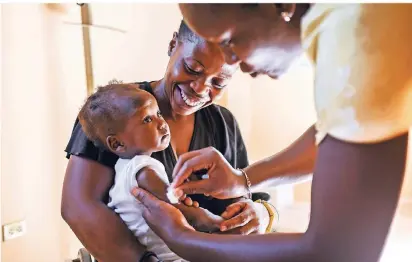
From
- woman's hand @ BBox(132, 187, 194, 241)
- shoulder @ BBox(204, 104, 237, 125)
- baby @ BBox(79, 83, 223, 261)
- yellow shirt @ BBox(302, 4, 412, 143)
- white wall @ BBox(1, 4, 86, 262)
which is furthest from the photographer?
white wall @ BBox(1, 4, 86, 262)

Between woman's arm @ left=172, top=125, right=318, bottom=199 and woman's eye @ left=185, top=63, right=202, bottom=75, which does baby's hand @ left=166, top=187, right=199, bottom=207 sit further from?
woman's eye @ left=185, top=63, right=202, bottom=75

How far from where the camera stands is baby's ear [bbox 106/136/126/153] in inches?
29.0

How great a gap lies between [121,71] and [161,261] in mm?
478

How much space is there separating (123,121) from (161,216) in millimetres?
162

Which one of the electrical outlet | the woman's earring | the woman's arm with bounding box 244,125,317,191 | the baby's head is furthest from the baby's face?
the electrical outlet

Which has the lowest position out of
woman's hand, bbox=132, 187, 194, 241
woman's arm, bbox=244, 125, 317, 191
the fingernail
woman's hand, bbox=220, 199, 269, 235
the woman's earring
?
woman's hand, bbox=220, 199, 269, 235

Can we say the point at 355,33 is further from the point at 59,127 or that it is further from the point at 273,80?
the point at 59,127

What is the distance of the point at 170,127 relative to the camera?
0.83m

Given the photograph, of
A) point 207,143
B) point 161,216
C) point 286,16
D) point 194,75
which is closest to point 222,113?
point 207,143

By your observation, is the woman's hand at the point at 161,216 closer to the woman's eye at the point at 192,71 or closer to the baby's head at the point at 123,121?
the baby's head at the point at 123,121

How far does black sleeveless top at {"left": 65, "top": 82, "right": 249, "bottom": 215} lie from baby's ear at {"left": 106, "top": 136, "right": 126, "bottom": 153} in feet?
0.07

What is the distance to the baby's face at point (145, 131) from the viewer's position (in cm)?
74

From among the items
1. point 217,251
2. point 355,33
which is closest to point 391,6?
point 355,33

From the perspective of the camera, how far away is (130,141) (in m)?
0.74
